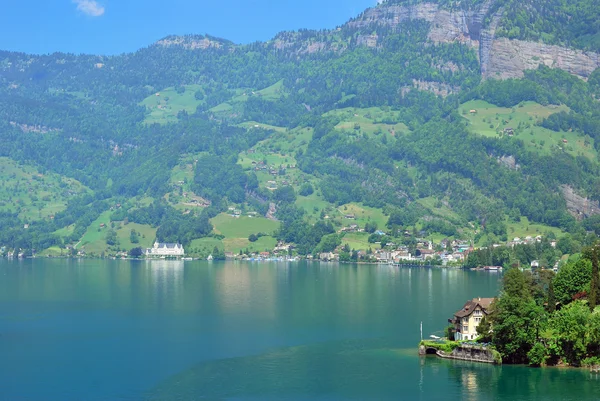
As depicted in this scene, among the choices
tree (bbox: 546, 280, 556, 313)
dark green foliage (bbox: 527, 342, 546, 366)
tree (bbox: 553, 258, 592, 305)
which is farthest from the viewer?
tree (bbox: 553, 258, 592, 305)

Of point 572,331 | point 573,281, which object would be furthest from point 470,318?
point 572,331

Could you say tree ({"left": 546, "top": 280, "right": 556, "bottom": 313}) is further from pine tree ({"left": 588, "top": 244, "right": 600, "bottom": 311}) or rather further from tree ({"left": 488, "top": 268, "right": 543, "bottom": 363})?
pine tree ({"left": 588, "top": 244, "right": 600, "bottom": 311})

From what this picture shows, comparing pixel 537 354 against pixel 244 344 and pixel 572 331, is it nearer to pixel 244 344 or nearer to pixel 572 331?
pixel 572 331

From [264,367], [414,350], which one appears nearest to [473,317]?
[414,350]

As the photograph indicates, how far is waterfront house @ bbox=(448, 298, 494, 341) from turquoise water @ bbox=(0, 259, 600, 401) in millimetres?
4749

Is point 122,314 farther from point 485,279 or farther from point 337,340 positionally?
point 485,279

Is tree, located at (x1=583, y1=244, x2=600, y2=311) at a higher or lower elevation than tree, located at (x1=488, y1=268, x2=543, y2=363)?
higher

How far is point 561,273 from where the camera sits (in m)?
81.6

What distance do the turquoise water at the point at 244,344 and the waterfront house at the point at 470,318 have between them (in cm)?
475

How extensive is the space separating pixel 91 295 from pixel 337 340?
183ft

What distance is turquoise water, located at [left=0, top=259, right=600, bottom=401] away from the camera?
66.6 m

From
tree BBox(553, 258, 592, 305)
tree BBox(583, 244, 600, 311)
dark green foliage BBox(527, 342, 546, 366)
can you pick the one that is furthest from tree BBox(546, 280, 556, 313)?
dark green foliage BBox(527, 342, 546, 366)

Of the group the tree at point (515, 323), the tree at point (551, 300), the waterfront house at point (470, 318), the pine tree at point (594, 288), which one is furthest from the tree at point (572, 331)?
the waterfront house at point (470, 318)

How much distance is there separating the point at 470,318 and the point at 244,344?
21.9 metres
